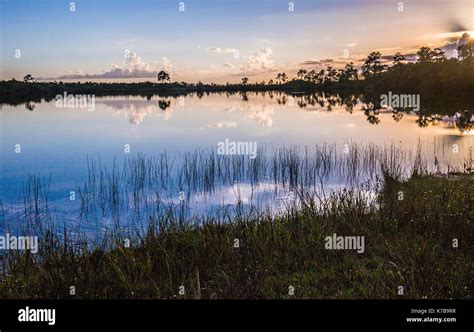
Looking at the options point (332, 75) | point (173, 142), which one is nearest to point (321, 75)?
point (332, 75)

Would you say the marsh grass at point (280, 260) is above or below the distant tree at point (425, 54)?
below

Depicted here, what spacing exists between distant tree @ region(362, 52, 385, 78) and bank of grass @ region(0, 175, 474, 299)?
118 m

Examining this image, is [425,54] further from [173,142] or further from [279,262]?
[279,262]

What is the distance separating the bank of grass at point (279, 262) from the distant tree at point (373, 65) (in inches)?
4627

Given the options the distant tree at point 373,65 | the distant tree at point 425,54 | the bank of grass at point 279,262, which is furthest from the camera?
the distant tree at point 373,65

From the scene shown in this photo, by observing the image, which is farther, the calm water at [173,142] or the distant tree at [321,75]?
the distant tree at [321,75]

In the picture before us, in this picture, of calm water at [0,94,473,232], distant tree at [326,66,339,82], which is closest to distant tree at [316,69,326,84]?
distant tree at [326,66,339,82]

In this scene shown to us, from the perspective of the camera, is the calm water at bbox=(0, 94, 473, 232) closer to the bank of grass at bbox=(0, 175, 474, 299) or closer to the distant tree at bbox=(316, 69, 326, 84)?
the bank of grass at bbox=(0, 175, 474, 299)

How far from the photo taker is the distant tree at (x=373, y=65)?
120 metres

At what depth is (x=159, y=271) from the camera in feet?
21.4

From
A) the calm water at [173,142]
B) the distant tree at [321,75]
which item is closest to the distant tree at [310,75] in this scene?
the distant tree at [321,75]

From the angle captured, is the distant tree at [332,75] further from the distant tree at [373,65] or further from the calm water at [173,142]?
the calm water at [173,142]

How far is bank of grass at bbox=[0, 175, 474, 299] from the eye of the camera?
5770 mm

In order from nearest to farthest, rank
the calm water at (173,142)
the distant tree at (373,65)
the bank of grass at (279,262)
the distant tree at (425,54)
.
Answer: the bank of grass at (279,262) → the calm water at (173,142) → the distant tree at (425,54) → the distant tree at (373,65)
